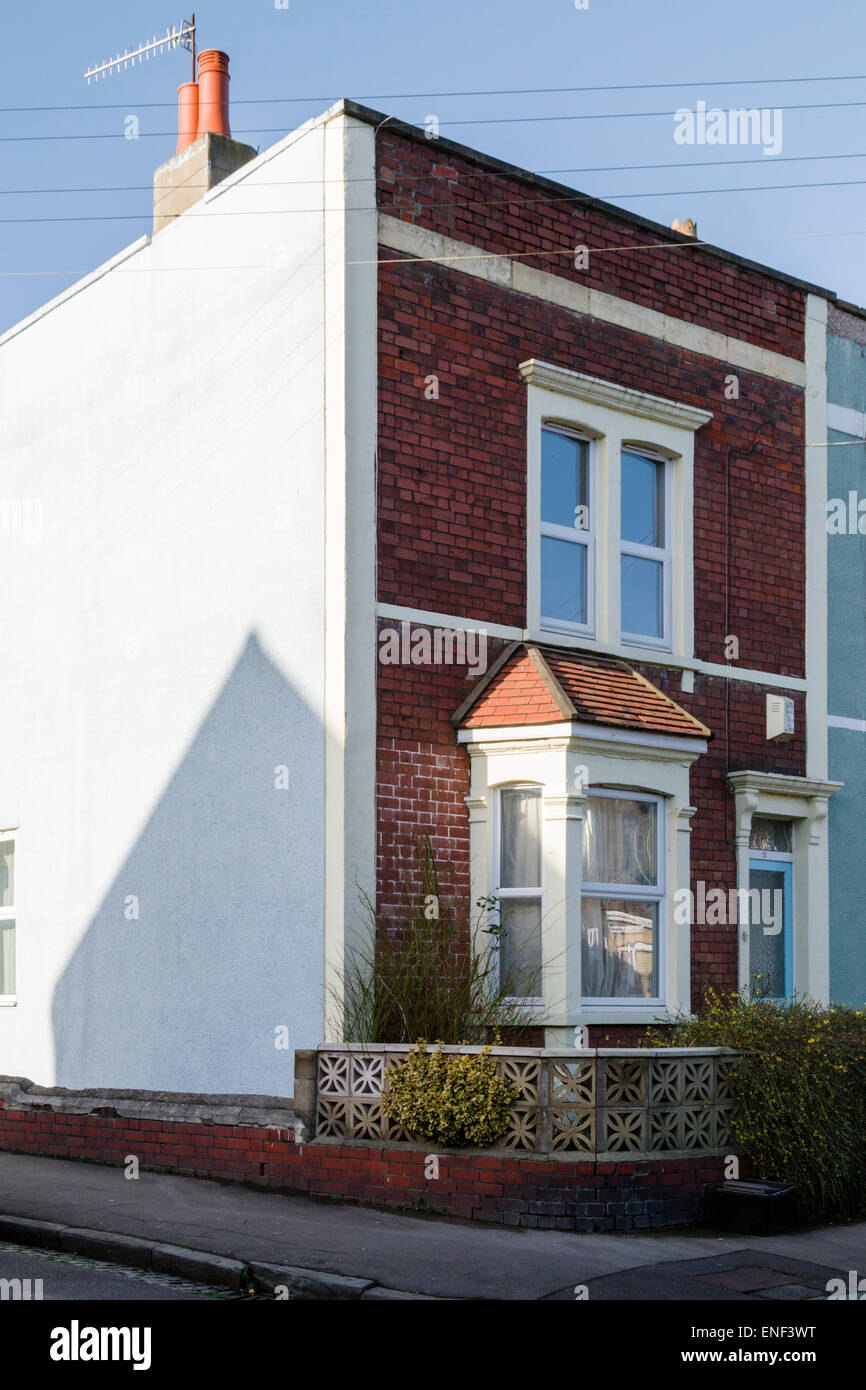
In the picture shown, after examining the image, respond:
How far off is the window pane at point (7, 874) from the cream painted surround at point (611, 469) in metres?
5.95

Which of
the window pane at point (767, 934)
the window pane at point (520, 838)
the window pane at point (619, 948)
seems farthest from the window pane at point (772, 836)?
the window pane at point (520, 838)

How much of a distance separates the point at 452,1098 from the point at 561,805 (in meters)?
2.51

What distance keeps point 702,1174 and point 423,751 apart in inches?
143

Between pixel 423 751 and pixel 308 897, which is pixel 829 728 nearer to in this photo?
pixel 423 751

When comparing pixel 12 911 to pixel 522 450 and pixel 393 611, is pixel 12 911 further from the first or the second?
pixel 522 450

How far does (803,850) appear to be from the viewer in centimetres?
1444

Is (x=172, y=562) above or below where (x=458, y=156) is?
below

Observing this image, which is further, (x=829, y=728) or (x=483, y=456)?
(x=829, y=728)

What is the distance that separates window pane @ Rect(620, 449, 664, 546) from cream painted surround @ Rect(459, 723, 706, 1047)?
6.93 ft

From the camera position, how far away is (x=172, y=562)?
13.4 metres
